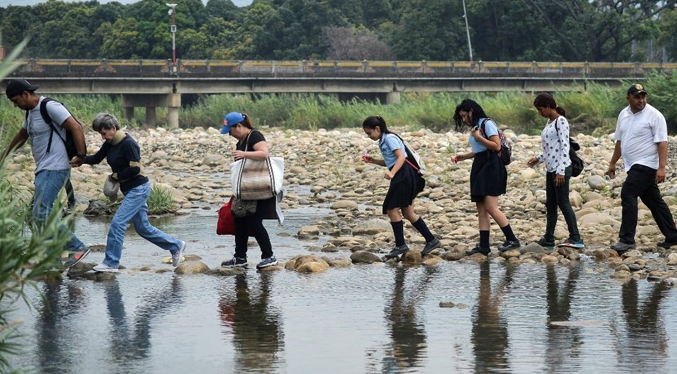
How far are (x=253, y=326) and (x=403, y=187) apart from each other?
11.6 ft

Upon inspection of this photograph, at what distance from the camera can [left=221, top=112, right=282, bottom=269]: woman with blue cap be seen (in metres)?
10.9

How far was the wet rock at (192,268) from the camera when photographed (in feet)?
37.3

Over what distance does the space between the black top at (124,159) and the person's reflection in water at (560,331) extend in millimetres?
3859

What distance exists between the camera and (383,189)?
21.1 metres

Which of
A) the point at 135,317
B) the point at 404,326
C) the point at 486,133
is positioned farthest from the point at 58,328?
the point at 486,133

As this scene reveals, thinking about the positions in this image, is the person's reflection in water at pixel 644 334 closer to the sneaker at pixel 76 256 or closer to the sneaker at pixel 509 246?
the sneaker at pixel 509 246

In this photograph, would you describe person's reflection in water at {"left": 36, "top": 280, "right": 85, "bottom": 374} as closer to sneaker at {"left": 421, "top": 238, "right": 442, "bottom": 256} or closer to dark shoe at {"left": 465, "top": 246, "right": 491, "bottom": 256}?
sneaker at {"left": 421, "top": 238, "right": 442, "bottom": 256}

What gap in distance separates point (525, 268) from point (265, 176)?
270 centimetres

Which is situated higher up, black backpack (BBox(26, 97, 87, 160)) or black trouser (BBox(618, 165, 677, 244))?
black backpack (BBox(26, 97, 87, 160))

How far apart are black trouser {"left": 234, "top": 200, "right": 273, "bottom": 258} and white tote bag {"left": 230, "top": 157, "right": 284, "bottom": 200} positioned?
0.55 ft

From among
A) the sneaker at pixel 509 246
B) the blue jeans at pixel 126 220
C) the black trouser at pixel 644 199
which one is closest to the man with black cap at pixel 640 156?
the black trouser at pixel 644 199

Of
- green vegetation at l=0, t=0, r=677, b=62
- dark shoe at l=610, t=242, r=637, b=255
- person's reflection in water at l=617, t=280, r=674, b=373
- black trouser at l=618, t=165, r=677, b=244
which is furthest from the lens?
green vegetation at l=0, t=0, r=677, b=62

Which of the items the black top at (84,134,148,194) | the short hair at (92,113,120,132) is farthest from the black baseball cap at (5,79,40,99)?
the black top at (84,134,148,194)

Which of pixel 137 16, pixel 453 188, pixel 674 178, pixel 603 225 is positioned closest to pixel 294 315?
pixel 603 225
